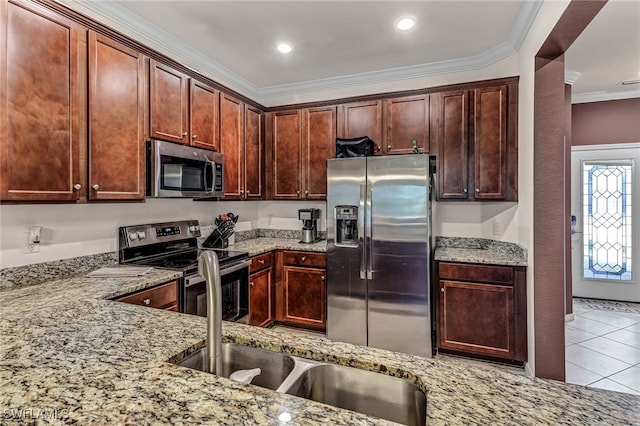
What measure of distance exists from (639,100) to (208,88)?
16.6 feet

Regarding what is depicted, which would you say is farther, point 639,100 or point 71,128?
point 639,100

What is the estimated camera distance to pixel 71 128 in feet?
6.28

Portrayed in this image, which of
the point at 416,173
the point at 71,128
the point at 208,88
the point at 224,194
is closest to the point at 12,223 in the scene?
the point at 71,128

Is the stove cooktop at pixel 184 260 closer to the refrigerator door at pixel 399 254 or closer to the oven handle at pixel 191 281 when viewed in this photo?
the oven handle at pixel 191 281

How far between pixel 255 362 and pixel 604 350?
3.47 m

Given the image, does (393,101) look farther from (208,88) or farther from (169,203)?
(169,203)

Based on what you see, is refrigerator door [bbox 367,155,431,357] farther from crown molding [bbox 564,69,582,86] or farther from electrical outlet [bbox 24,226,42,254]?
electrical outlet [bbox 24,226,42,254]

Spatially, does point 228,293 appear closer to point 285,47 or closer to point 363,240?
point 363,240

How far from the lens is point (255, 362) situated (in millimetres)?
1157

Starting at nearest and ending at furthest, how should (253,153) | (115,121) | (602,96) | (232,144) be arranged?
1. (115,121)
2. (232,144)
3. (253,153)
4. (602,96)

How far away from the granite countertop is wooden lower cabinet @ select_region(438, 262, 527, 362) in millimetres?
1999

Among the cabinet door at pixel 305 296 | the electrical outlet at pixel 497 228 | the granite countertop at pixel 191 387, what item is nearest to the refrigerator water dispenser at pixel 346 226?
the cabinet door at pixel 305 296

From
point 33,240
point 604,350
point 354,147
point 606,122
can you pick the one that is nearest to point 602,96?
point 606,122

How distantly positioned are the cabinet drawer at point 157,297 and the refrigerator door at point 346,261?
1.42m
